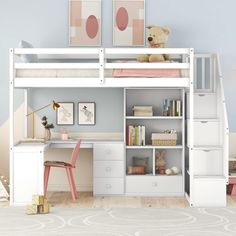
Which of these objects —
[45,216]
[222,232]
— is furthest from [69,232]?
[222,232]

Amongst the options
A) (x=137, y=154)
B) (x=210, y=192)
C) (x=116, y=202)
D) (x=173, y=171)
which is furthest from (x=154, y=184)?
(x=210, y=192)

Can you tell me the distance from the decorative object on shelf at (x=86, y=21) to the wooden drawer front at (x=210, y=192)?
2.12 m

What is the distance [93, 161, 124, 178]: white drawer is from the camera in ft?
20.4

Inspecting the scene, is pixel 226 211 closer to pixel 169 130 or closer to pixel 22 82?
pixel 169 130

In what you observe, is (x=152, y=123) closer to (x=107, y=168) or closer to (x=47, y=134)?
(x=107, y=168)

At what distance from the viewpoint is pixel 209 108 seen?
6254mm

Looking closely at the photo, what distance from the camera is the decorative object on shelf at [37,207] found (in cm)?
516

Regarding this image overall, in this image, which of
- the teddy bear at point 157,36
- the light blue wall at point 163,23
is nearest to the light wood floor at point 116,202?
the light blue wall at point 163,23

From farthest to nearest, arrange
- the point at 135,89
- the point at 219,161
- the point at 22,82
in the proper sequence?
the point at 135,89 → the point at 219,161 → the point at 22,82

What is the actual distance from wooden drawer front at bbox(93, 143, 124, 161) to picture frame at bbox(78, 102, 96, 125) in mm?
468

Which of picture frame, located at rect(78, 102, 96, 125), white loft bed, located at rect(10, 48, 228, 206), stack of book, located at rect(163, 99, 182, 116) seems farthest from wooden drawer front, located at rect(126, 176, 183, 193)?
picture frame, located at rect(78, 102, 96, 125)

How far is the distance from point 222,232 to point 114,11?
313 centimetres

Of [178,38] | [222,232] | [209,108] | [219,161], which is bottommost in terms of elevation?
[222,232]

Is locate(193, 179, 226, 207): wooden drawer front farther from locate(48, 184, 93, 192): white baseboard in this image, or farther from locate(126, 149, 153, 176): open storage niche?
locate(48, 184, 93, 192): white baseboard
